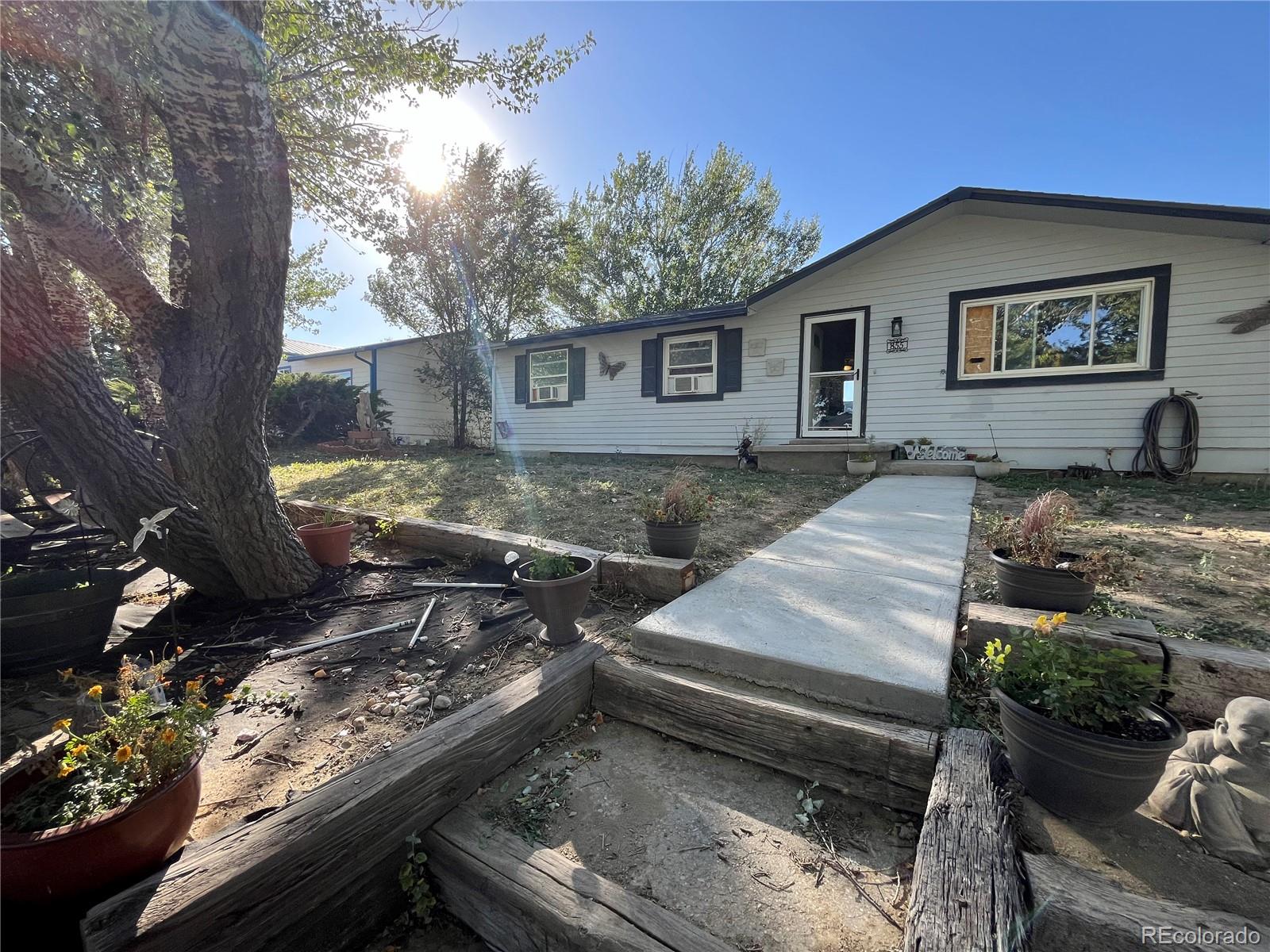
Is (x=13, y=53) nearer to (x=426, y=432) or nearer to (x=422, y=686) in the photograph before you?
(x=422, y=686)

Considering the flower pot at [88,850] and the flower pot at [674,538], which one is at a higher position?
the flower pot at [674,538]

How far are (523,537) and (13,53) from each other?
440cm

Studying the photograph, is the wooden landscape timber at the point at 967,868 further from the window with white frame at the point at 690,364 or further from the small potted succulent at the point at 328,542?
the window with white frame at the point at 690,364

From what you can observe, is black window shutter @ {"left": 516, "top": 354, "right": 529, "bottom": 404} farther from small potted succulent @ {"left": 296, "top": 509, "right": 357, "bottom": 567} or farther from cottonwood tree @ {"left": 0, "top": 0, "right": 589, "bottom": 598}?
small potted succulent @ {"left": 296, "top": 509, "right": 357, "bottom": 567}

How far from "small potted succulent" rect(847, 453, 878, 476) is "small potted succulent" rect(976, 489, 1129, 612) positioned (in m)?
4.92

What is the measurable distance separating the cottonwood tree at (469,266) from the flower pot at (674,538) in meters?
10.5

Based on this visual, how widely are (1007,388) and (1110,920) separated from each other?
7.53 meters

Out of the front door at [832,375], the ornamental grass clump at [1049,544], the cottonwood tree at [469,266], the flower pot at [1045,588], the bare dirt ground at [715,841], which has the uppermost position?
the cottonwood tree at [469,266]

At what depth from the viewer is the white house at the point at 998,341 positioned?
18.5ft

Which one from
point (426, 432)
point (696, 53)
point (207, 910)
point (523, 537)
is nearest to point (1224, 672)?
point (207, 910)

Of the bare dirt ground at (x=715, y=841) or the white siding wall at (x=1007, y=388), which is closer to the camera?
the bare dirt ground at (x=715, y=841)

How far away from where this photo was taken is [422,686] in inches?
80.8

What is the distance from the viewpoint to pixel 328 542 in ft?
11.3

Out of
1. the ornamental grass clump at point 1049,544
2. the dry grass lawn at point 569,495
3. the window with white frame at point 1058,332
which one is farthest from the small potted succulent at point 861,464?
the ornamental grass clump at point 1049,544
